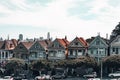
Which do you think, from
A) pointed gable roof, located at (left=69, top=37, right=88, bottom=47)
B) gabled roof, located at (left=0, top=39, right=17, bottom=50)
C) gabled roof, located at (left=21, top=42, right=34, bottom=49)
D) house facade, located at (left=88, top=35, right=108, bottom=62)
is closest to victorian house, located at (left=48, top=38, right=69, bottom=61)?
pointed gable roof, located at (left=69, top=37, right=88, bottom=47)

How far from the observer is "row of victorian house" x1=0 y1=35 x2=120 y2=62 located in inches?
3324

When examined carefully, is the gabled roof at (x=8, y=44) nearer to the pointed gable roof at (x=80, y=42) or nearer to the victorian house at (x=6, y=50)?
the victorian house at (x=6, y=50)

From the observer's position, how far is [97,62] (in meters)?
79.6

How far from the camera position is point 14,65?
287 ft

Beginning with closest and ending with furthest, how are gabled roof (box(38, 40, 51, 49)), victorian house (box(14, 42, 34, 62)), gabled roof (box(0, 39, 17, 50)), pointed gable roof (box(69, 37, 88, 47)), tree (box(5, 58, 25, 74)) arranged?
pointed gable roof (box(69, 37, 88, 47)), tree (box(5, 58, 25, 74)), gabled roof (box(38, 40, 51, 49)), victorian house (box(14, 42, 34, 62)), gabled roof (box(0, 39, 17, 50))

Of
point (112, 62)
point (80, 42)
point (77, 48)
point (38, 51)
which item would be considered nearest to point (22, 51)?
point (38, 51)

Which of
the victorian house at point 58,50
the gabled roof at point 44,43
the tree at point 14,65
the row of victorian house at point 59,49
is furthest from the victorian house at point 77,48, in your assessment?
the tree at point 14,65

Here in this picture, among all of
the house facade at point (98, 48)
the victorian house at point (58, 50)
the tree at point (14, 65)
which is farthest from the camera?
the victorian house at point (58, 50)

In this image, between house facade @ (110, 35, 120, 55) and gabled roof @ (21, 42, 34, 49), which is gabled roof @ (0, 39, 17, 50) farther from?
house facade @ (110, 35, 120, 55)

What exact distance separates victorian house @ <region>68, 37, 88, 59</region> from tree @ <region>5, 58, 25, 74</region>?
10.5 metres

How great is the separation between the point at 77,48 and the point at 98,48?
15.1 feet

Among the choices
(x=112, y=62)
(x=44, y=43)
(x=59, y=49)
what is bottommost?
(x=112, y=62)

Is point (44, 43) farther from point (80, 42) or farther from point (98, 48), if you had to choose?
point (98, 48)

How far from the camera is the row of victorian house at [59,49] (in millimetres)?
84438
